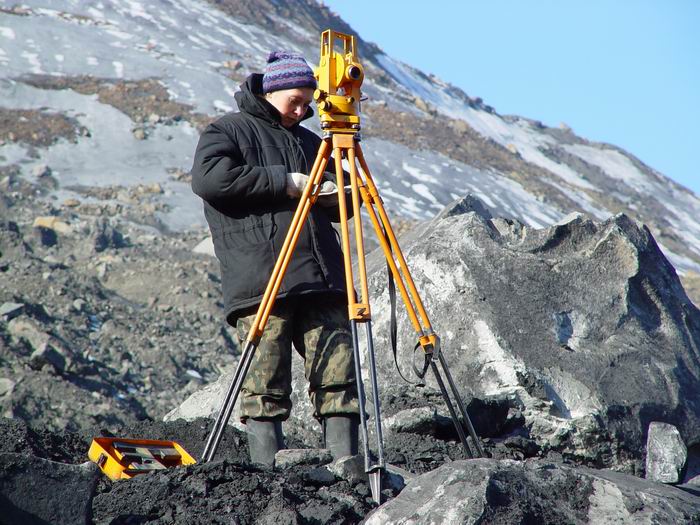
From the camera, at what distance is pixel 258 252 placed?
11.9 feet

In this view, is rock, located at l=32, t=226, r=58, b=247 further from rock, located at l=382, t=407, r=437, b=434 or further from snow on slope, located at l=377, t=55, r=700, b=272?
snow on slope, located at l=377, t=55, r=700, b=272

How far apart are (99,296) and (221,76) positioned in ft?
57.9

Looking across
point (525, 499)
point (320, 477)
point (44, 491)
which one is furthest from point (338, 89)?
point (44, 491)

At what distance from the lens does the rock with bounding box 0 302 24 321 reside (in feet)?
31.0

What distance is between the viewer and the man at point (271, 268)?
3.57 m

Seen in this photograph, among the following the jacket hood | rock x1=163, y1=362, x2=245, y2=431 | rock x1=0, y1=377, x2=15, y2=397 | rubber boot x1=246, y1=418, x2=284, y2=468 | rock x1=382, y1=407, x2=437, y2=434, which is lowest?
rock x1=0, y1=377, x2=15, y2=397

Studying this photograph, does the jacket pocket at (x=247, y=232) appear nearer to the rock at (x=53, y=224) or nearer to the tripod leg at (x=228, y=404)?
the tripod leg at (x=228, y=404)

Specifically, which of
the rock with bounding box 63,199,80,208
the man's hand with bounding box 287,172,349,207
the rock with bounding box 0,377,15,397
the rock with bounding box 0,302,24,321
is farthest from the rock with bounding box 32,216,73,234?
the man's hand with bounding box 287,172,349,207

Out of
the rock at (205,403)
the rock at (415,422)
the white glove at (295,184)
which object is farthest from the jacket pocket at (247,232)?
the rock at (205,403)

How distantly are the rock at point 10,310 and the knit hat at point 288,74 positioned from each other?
664cm

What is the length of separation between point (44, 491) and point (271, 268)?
4.24 ft

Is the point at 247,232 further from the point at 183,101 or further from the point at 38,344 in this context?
the point at 183,101

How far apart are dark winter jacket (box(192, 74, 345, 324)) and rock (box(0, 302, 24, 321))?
21.1 feet

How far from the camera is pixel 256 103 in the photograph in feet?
12.5
